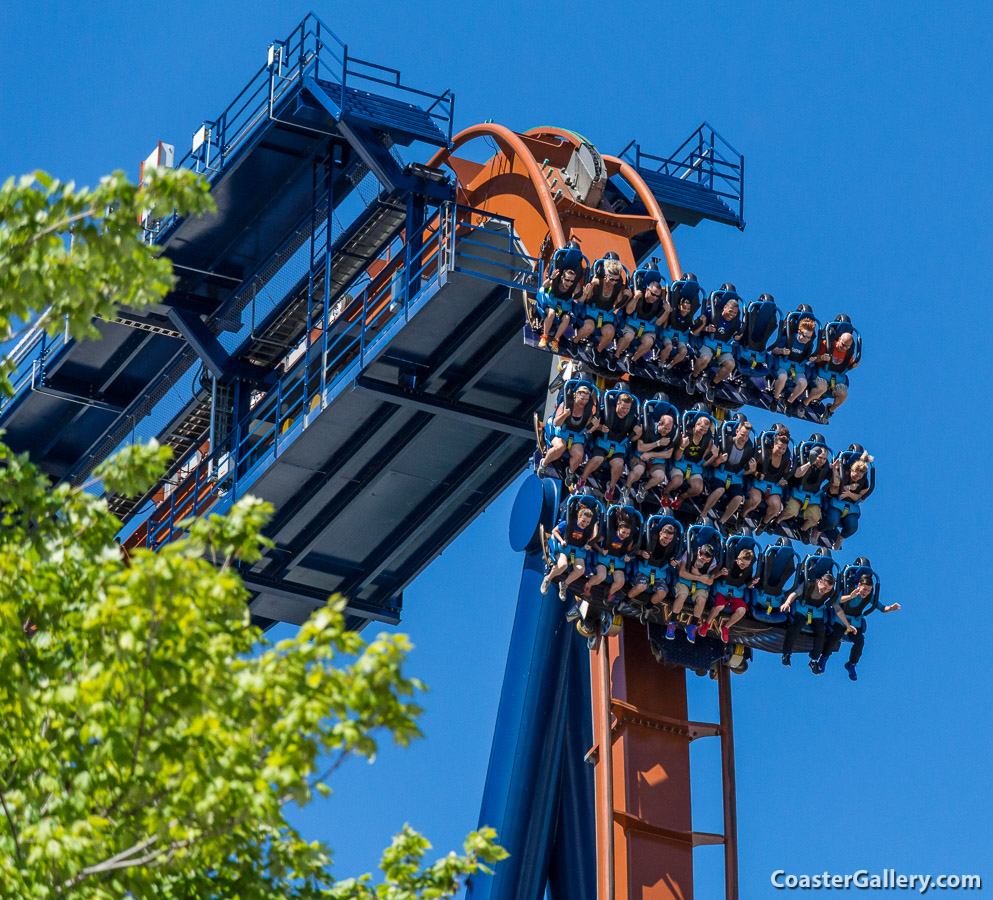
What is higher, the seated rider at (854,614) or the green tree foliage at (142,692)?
the seated rider at (854,614)

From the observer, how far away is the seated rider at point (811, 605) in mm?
24484

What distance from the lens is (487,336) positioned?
1057 inches

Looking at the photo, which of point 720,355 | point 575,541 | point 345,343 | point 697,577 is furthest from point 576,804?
point 345,343

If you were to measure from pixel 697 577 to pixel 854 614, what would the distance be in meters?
2.14

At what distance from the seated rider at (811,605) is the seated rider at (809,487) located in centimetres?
91

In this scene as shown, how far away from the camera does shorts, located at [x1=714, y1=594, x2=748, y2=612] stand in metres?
24.1

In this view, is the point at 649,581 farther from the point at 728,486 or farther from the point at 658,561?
the point at 728,486

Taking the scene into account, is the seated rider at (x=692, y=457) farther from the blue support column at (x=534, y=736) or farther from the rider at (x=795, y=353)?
the rider at (x=795, y=353)

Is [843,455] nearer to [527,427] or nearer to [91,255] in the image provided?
[527,427]

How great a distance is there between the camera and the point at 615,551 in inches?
933

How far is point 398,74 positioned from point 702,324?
5.97 metres

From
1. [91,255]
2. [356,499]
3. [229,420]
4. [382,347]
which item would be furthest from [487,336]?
[91,255]

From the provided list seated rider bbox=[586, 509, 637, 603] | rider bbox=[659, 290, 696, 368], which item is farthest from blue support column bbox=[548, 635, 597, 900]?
rider bbox=[659, 290, 696, 368]

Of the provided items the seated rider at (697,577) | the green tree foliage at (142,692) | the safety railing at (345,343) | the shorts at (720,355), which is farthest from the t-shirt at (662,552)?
the green tree foliage at (142,692)
